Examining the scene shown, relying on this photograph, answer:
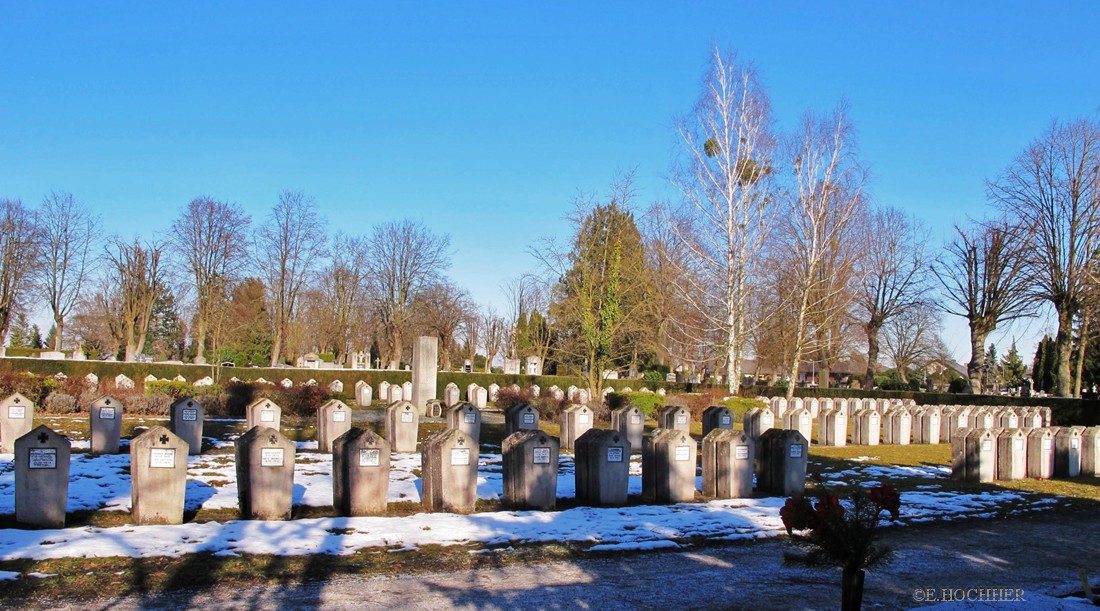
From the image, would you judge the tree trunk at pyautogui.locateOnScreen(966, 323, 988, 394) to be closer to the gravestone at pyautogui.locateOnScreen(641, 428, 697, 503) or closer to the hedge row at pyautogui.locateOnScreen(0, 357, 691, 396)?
the hedge row at pyautogui.locateOnScreen(0, 357, 691, 396)

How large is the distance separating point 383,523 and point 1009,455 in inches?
486

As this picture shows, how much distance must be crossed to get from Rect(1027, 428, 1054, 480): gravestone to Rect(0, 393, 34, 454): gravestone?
1874 cm

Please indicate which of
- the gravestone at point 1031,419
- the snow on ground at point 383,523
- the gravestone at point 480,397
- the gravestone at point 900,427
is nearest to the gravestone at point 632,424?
the snow on ground at point 383,523

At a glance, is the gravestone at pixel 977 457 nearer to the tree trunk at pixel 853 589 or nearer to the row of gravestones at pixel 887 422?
the row of gravestones at pixel 887 422

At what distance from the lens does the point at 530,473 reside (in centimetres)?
1053

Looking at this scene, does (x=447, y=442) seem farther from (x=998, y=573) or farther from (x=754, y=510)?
(x=998, y=573)

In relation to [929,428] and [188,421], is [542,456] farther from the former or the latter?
[929,428]

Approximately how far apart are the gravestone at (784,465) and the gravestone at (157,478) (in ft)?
26.8

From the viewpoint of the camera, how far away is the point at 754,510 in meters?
10.9

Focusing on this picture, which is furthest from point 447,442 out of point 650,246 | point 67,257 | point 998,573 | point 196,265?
point 67,257

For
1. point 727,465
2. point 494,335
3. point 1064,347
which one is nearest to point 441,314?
point 494,335

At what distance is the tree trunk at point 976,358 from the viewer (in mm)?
41219

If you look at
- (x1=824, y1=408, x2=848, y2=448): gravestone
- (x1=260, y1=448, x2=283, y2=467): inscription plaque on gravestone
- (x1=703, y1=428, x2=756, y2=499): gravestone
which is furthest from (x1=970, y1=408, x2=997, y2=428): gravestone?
(x1=260, y1=448, x2=283, y2=467): inscription plaque on gravestone

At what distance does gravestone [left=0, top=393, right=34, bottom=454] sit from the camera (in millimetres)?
14562
